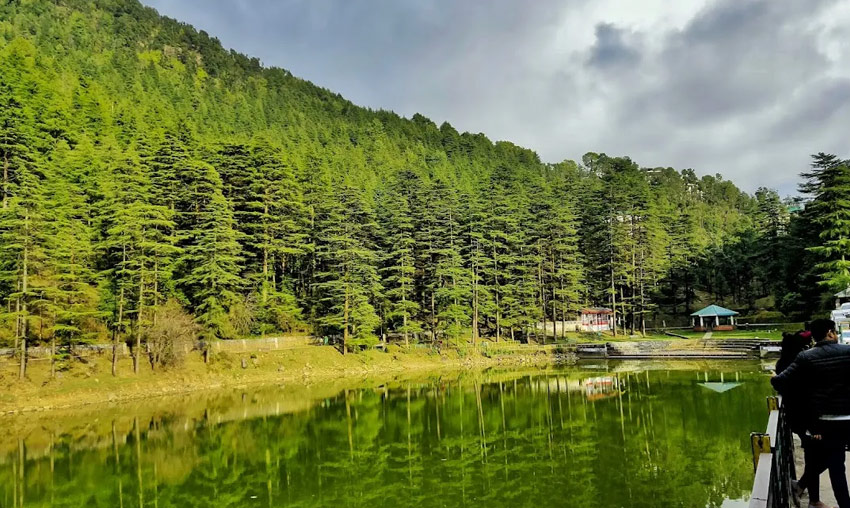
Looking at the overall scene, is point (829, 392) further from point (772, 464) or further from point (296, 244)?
point (296, 244)

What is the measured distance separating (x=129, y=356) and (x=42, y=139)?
21458 mm

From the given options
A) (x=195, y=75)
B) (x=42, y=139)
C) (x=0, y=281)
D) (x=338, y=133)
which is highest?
(x=195, y=75)

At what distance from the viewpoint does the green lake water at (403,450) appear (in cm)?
1089

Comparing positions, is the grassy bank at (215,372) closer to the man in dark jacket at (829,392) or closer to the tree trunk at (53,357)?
the tree trunk at (53,357)

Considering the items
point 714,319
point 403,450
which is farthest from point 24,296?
point 714,319

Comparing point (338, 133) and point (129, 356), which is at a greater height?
point (338, 133)

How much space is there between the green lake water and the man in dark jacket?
19.8ft

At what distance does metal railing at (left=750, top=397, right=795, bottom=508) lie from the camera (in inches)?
134

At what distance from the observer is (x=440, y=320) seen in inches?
1596

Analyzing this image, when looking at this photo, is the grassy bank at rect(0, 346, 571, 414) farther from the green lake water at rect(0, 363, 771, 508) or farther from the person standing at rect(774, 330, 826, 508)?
the person standing at rect(774, 330, 826, 508)

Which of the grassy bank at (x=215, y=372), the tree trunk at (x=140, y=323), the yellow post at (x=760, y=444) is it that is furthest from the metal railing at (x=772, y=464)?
the tree trunk at (x=140, y=323)

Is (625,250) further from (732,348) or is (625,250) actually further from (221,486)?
(221,486)

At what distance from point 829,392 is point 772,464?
850 millimetres

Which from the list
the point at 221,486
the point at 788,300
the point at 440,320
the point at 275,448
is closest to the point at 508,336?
the point at 440,320
